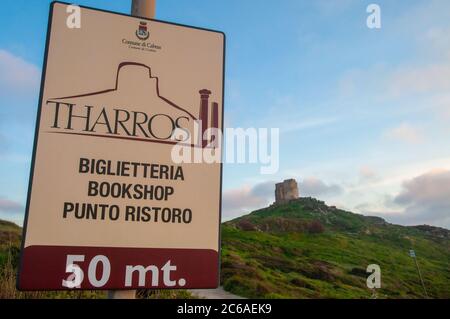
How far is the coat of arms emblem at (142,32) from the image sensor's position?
3.04 metres

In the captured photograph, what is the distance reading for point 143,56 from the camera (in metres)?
3.00

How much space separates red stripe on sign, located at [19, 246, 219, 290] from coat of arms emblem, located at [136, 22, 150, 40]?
1607 mm

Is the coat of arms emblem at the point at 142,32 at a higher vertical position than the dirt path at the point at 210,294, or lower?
higher

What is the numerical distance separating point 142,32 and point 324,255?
7044cm

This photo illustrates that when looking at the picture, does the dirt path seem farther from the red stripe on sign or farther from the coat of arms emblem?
the coat of arms emblem

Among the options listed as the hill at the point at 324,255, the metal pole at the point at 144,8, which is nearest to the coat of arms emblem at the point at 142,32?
the metal pole at the point at 144,8

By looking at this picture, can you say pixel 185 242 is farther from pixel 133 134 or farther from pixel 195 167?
pixel 133 134

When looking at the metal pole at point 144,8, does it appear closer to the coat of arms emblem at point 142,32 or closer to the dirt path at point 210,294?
the coat of arms emblem at point 142,32

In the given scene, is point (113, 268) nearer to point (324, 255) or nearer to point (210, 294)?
point (210, 294)

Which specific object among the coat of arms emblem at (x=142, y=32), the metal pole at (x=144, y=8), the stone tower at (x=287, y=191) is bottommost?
the coat of arms emblem at (x=142, y=32)

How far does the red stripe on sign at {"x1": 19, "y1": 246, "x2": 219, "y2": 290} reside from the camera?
2531 mm

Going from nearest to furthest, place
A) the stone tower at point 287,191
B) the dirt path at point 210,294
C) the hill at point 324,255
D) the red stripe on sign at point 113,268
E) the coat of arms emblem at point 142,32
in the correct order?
the red stripe on sign at point 113,268 → the coat of arms emblem at point 142,32 → the dirt path at point 210,294 → the hill at point 324,255 → the stone tower at point 287,191

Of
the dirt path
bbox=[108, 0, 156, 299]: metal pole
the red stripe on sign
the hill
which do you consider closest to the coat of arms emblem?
bbox=[108, 0, 156, 299]: metal pole

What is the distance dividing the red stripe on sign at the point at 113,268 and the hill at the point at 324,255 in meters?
20.9
